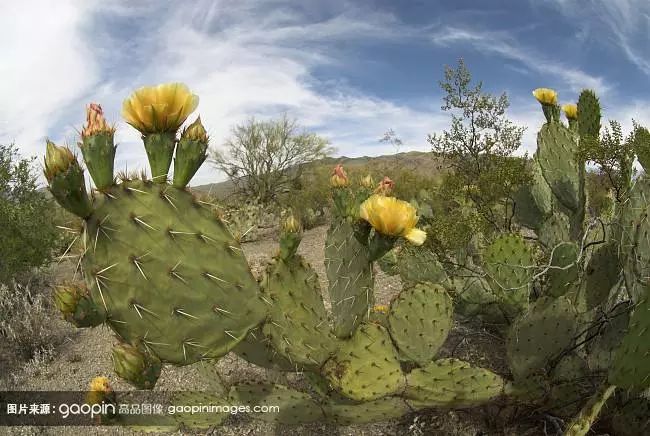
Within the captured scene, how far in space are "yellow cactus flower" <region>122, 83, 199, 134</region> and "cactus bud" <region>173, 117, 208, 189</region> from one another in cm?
5

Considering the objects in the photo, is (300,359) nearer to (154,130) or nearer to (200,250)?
(200,250)

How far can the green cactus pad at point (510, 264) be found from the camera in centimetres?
287

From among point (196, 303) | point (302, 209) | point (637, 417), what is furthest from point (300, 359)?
point (302, 209)

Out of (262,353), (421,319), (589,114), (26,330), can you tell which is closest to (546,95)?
(589,114)

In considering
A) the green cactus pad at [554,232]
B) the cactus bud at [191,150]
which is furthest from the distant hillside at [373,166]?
the green cactus pad at [554,232]

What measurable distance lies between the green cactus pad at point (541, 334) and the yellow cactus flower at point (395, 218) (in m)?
1.14

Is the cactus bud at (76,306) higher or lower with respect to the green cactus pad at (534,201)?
lower

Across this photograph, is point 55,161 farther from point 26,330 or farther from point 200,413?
point 26,330

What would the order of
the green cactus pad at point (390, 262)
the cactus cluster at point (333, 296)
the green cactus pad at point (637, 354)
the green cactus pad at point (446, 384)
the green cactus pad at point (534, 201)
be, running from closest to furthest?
1. the cactus cluster at point (333, 296)
2. the green cactus pad at point (637, 354)
3. the green cactus pad at point (446, 384)
4. the green cactus pad at point (534, 201)
5. the green cactus pad at point (390, 262)

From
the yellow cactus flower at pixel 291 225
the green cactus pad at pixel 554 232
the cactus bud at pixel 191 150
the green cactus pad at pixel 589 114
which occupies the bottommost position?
the green cactus pad at pixel 554 232

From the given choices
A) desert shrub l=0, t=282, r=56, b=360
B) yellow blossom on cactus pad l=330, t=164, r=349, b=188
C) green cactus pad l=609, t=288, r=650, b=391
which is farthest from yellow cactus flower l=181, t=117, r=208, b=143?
desert shrub l=0, t=282, r=56, b=360

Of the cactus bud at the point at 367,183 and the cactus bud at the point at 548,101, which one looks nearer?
the cactus bud at the point at 367,183

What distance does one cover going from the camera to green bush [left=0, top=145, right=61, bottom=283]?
238 inches

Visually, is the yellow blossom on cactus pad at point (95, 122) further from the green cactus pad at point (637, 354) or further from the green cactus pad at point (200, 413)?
the green cactus pad at point (637, 354)
